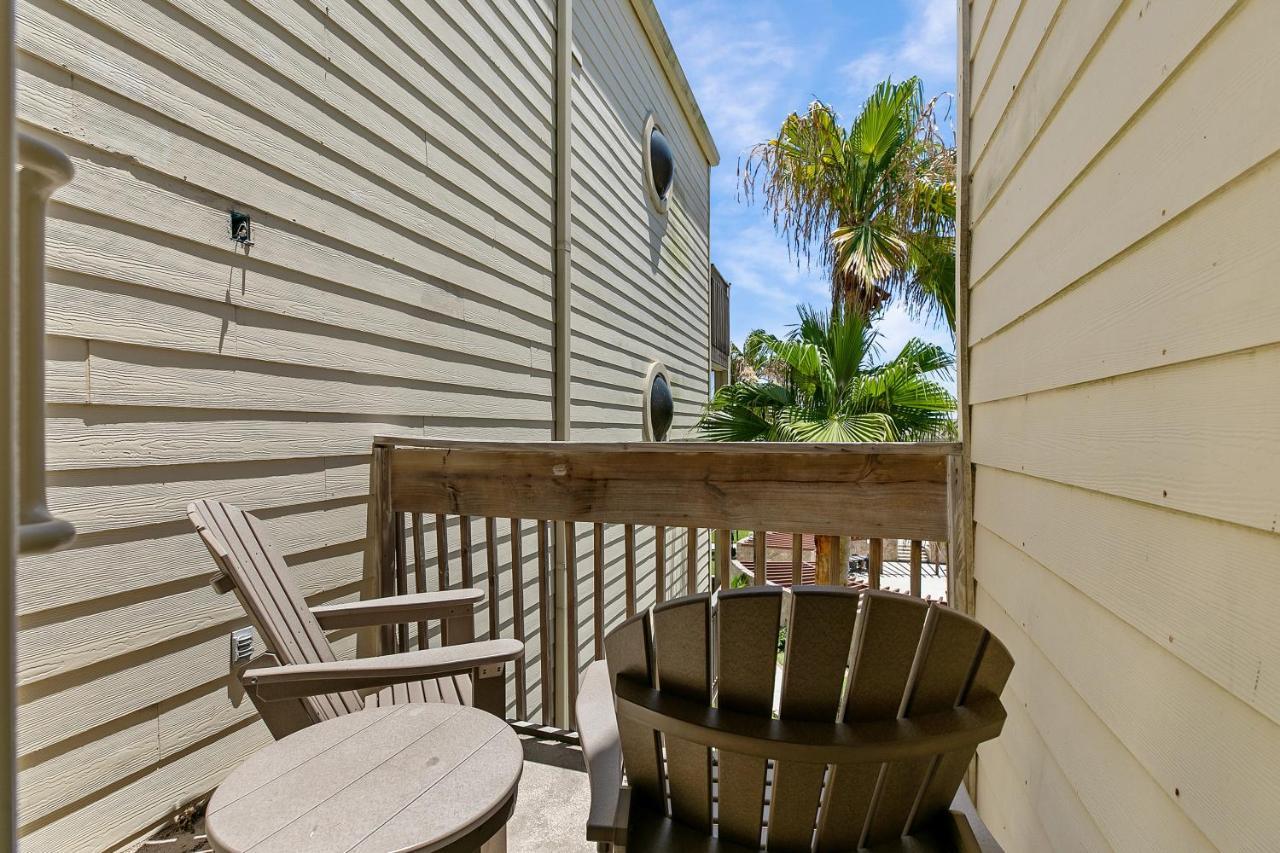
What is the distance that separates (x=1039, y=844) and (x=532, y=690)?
117 inches

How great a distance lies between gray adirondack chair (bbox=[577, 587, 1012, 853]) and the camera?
3.52 feet

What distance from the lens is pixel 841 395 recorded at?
239 inches

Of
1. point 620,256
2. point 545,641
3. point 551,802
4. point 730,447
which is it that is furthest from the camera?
point 620,256

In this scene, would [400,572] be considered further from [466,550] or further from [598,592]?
[598,592]

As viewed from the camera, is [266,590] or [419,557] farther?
[419,557]

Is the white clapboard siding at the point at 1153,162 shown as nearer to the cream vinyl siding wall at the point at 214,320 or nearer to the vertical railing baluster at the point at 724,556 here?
the vertical railing baluster at the point at 724,556

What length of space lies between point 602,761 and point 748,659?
417 mm

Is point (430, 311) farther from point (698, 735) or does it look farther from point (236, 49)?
point (698, 735)

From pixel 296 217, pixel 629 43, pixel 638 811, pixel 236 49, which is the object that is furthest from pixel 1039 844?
pixel 629 43

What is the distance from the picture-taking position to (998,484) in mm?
1846

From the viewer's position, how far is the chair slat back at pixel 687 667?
1116mm

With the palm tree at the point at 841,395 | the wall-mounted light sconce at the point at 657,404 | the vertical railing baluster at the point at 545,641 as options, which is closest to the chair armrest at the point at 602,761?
the vertical railing baluster at the point at 545,641

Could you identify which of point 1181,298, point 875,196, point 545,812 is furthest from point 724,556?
point 875,196

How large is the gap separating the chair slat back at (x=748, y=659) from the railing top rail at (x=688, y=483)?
1072mm
